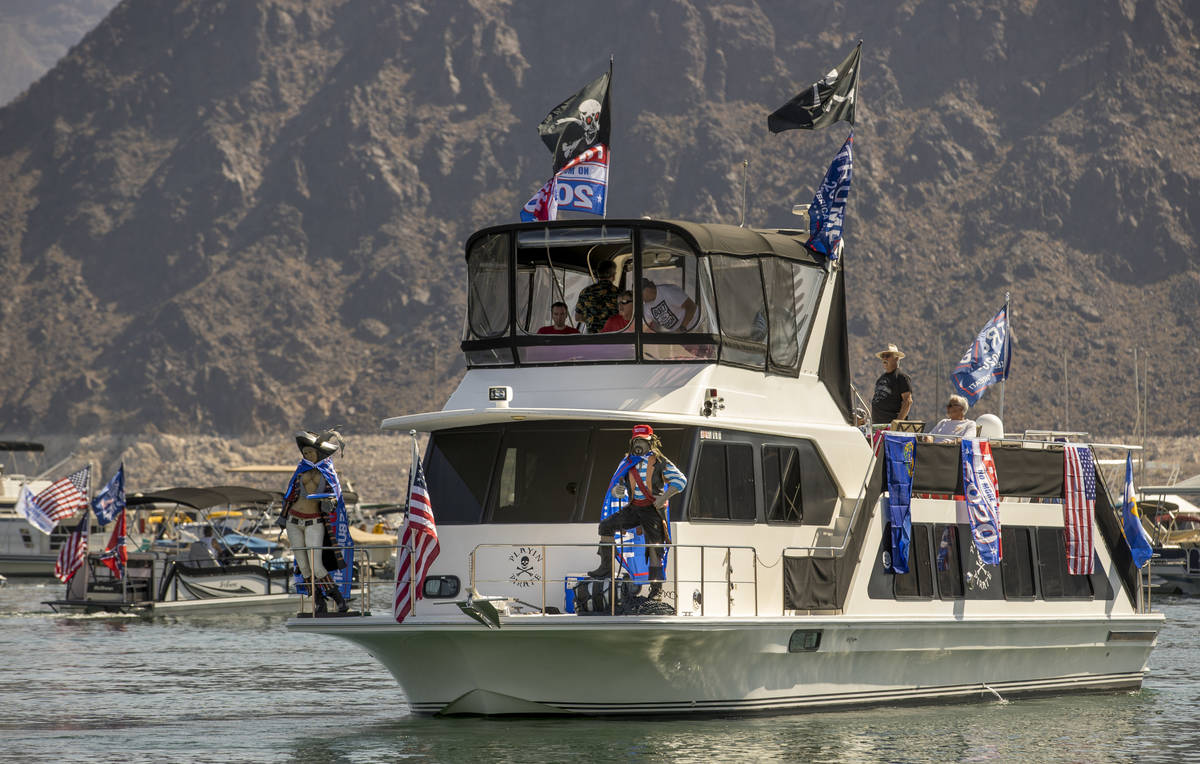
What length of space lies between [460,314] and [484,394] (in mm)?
125269

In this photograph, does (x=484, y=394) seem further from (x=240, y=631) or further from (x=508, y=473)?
(x=240, y=631)

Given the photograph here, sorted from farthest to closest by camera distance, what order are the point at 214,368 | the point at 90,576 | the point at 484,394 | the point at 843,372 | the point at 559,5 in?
the point at 559,5 → the point at 214,368 → the point at 90,576 → the point at 843,372 → the point at 484,394

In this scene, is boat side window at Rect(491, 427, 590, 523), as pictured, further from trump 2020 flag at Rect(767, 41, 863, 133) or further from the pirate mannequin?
trump 2020 flag at Rect(767, 41, 863, 133)

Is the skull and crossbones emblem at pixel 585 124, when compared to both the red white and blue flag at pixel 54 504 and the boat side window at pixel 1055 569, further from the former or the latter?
the red white and blue flag at pixel 54 504

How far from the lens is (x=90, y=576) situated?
131 feet

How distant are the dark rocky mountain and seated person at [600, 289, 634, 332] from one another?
344 ft

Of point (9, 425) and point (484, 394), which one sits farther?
point (9, 425)

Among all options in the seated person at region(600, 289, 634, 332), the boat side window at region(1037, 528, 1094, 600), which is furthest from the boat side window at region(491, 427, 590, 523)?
the boat side window at region(1037, 528, 1094, 600)

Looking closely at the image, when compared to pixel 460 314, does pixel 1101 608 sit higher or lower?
lower

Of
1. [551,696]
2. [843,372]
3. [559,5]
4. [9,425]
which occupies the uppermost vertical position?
[559,5]

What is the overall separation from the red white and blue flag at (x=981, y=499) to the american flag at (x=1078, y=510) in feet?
4.76

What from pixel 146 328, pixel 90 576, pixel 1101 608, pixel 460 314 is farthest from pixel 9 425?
pixel 1101 608

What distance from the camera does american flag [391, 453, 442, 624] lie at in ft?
56.2

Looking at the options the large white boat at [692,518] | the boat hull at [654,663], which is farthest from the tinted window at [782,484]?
the boat hull at [654,663]
